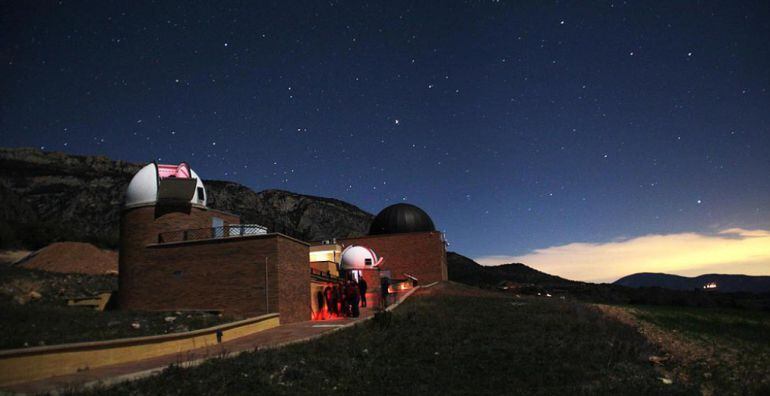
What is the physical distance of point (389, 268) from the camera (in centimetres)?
4016

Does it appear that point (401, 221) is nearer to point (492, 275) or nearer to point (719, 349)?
point (719, 349)

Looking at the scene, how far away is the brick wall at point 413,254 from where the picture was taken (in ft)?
130

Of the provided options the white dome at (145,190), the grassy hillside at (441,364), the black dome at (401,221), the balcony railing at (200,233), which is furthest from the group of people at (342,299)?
the black dome at (401,221)

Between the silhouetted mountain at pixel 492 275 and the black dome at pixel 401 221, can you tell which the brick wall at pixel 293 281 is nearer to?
the black dome at pixel 401 221

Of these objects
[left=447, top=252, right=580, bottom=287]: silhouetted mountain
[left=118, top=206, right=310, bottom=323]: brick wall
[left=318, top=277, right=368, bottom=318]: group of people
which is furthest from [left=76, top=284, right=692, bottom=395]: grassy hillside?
[left=447, top=252, right=580, bottom=287]: silhouetted mountain

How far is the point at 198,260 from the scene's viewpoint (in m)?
20.1

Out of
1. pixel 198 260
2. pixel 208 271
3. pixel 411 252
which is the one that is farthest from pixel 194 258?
pixel 411 252

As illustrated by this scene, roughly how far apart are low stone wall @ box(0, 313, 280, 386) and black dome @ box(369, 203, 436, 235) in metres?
28.5

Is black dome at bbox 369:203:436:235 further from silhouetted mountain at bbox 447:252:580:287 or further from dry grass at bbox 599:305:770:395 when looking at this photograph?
silhouetted mountain at bbox 447:252:580:287

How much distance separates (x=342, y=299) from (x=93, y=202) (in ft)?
282

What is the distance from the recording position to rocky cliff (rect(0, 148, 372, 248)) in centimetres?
7144

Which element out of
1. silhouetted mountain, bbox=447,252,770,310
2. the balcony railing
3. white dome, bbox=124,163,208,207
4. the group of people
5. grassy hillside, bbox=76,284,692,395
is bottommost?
silhouetted mountain, bbox=447,252,770,310

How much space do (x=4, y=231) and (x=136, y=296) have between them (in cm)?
3804

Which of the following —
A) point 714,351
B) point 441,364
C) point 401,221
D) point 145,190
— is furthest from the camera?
point 401,221
